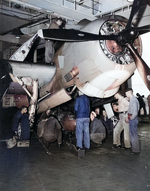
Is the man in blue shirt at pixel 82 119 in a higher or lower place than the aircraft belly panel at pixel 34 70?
lower

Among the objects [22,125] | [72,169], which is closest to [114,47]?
[72,169]

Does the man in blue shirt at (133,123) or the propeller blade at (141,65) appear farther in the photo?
the man in blue shirt at (133,123)

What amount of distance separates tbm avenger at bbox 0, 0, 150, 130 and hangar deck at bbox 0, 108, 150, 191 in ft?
4.69

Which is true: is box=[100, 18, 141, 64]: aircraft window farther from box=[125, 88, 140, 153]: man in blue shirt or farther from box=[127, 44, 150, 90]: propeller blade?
box=[125, 88, 140, 153]: man in blue shirt

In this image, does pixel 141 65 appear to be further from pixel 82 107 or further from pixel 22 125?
pixel 22 125

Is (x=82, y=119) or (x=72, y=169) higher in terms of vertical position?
(x=82, y=119)

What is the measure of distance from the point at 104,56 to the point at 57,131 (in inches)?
102

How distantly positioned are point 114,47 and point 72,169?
2.58 m

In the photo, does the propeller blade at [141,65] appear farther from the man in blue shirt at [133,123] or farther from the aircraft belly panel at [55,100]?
the aircraft belly panel at [55,100]

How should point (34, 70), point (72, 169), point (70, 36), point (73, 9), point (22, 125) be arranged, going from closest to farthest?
point (72, 169) → point (70, 36) → point (34, 70) → point (22, 125) → point (73, 9)

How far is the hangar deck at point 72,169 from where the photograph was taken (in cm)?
317

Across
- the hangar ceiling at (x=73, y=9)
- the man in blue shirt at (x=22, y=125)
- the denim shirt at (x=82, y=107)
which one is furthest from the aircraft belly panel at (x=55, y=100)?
the hangar ceiling at (x=73, y=9)

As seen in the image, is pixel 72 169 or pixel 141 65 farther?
pixel 141 65

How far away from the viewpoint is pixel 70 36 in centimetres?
415
